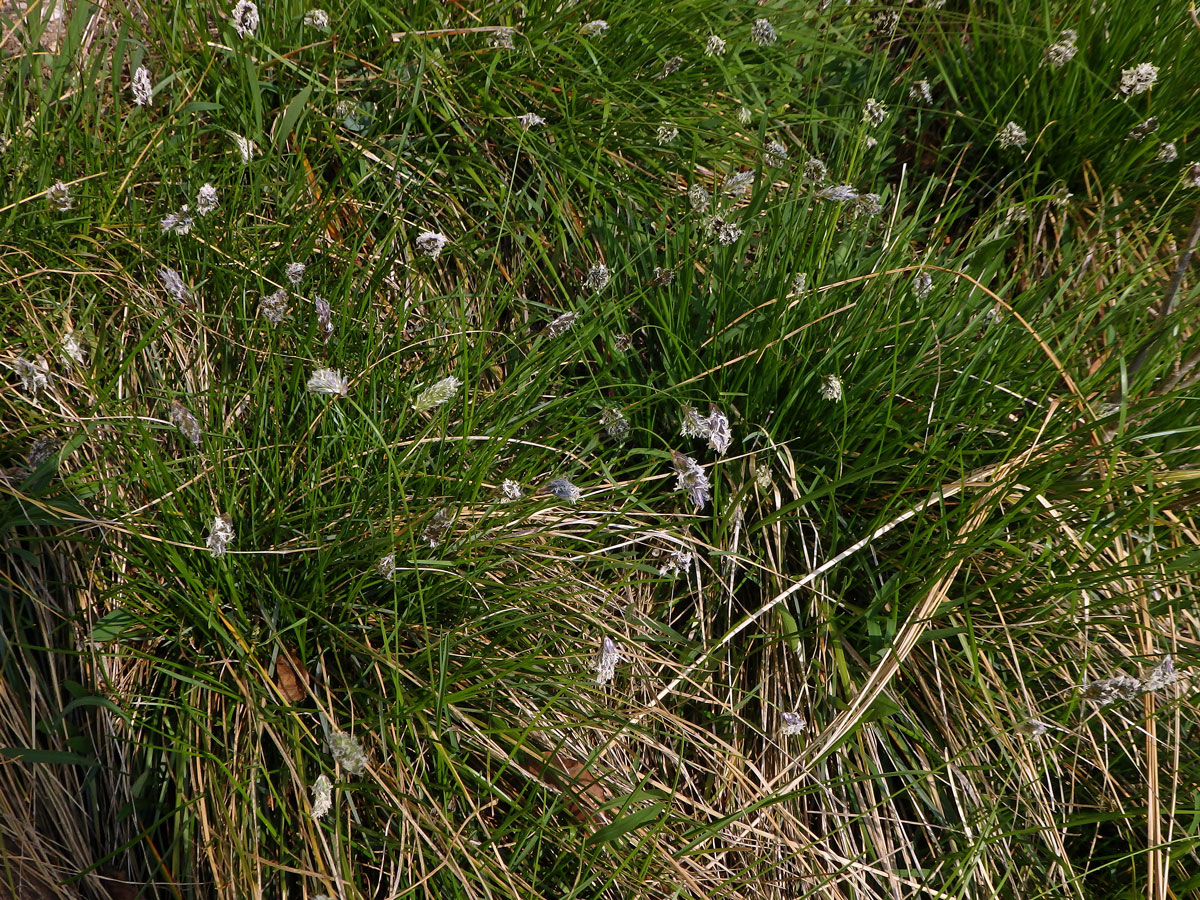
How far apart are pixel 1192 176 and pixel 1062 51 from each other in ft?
1.48

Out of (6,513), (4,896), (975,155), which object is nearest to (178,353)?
(6,513)

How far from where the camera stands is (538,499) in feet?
5.85

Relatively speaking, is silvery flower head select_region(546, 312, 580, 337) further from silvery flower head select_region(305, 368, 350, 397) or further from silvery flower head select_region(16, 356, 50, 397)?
silvery flower head select_region(16, 356, 50, 397)

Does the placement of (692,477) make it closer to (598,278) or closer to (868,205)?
(598,278)

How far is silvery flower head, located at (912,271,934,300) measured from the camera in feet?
6.67

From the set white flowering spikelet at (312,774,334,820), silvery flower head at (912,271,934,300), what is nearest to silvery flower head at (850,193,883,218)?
silvery flower head at (912,271,934,300)

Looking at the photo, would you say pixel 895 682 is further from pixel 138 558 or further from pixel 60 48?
pixel 60 48

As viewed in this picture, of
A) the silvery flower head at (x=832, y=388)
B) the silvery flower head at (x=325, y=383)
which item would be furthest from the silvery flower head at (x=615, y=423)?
the silvery flower head at (x=325, y=383)

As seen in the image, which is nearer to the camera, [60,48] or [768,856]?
[768,856]

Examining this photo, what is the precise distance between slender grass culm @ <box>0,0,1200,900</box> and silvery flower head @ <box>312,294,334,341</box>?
0.7 inches

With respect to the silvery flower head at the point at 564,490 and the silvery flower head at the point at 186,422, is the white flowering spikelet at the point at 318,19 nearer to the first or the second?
the silvery flower head at the point at 186,422

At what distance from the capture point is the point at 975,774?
1838 mm

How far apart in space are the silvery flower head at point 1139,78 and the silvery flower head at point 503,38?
152cm

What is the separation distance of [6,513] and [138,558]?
23cm
